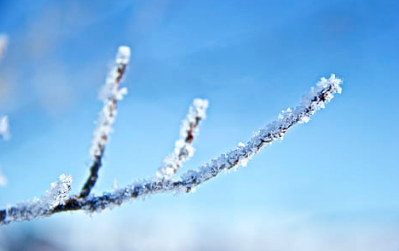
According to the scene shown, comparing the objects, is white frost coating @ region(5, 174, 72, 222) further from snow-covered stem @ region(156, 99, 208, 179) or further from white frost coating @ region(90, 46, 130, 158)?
snow-covered stem @ region(156, 99, 208, 179)

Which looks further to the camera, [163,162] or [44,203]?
[163,162]

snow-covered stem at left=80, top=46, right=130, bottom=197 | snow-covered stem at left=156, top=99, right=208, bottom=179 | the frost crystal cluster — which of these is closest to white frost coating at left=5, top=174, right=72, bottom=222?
the frost crystal cluster

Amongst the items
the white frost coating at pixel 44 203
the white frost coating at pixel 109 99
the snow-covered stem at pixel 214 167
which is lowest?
the white frost coating at pixel 44 203

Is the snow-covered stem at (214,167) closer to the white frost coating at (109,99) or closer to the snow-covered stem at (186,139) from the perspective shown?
the snow-covered stem at (186,139)

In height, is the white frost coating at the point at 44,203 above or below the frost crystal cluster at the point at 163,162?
below

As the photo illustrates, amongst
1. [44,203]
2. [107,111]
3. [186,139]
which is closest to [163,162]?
[186,139]

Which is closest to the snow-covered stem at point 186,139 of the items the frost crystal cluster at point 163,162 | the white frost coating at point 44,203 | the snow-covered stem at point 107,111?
the frost crystal cluster at point 163,162

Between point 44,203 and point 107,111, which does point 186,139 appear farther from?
point 44,203

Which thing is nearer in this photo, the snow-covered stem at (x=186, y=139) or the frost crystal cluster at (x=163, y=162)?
the frost crystal cluster at (x=163, y=162)
